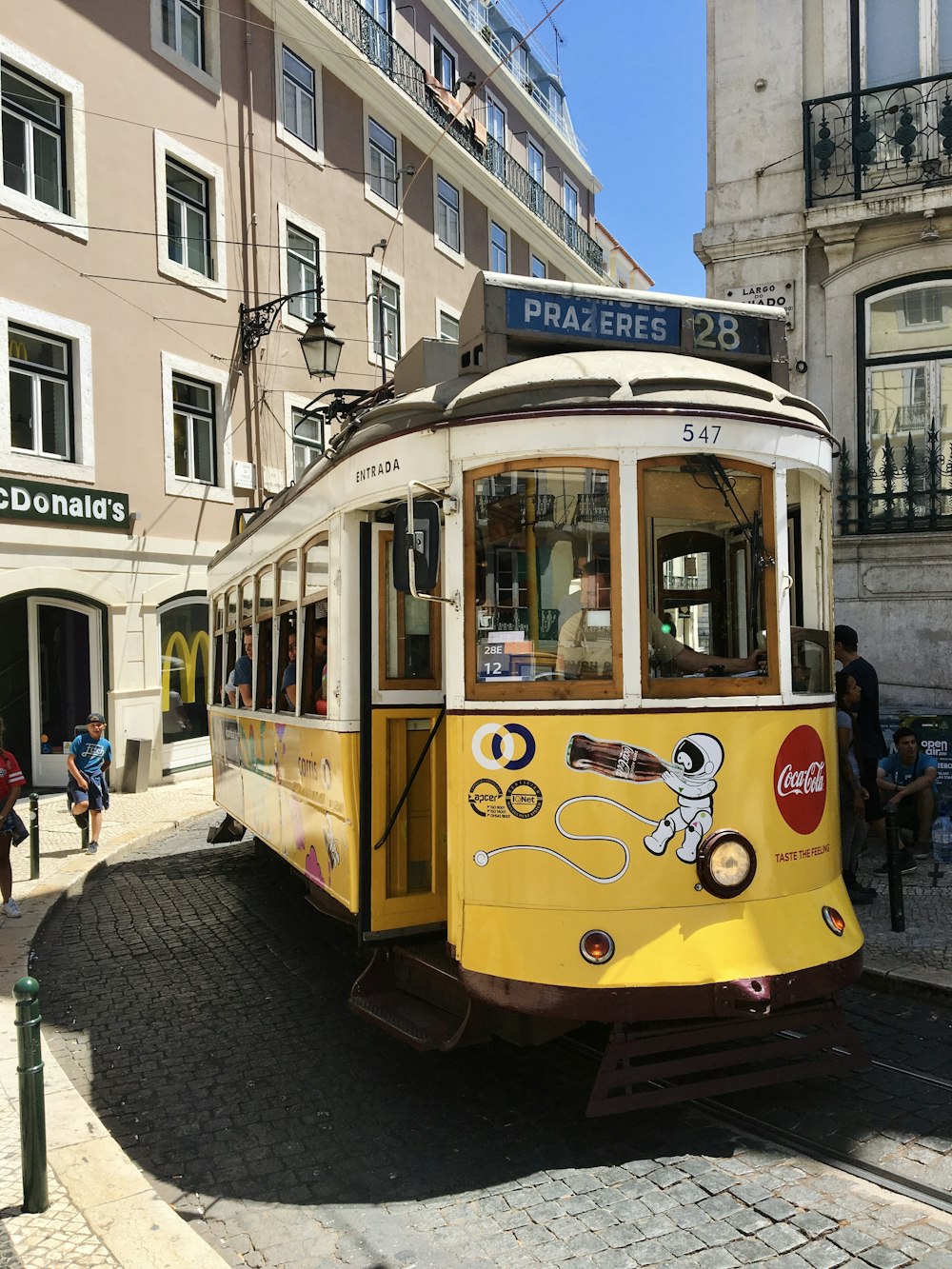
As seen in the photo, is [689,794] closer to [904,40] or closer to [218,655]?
[218,655]

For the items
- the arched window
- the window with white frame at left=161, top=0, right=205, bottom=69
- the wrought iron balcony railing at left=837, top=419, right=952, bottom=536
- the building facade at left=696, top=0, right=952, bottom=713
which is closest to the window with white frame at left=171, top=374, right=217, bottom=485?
the arched window

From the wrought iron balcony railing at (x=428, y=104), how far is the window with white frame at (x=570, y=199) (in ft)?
1.47

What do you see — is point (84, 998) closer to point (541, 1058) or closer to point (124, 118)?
point (541, 1058)

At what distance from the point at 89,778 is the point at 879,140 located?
409 inches

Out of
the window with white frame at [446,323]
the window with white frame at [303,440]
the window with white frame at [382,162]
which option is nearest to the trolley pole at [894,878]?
the window with white frame at [303,440]

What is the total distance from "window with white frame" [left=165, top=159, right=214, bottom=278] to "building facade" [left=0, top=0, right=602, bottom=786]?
4cm

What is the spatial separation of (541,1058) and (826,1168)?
1.59 metres

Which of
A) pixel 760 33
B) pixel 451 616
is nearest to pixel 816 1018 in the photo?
pixel 451 616

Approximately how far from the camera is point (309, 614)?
6.29 meters

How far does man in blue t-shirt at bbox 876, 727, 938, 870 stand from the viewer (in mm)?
8867

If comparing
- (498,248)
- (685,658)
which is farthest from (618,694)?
(498,248)

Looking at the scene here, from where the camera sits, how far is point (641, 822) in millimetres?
4387

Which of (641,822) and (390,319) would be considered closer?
(641,822)

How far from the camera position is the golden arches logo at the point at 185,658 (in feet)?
54.8
